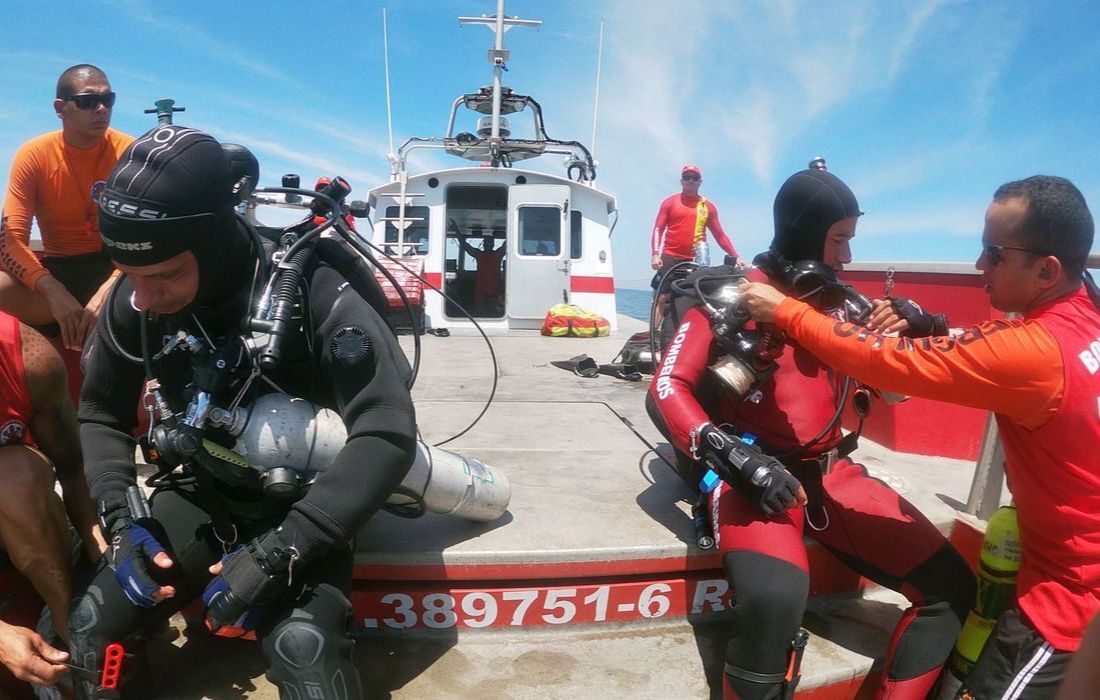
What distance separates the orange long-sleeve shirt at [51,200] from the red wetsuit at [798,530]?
2.48 meters

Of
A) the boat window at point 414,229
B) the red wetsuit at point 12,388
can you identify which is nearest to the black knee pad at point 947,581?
the red wetsuit at point 12,388

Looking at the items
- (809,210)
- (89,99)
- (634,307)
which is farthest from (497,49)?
(634,307)

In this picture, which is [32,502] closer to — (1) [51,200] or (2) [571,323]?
(1) [51,200]

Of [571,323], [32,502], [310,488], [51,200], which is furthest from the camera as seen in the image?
[571,323]

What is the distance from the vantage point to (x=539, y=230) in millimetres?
8664

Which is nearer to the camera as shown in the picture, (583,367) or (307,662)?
(307,662)

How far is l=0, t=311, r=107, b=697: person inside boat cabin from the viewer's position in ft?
5.12

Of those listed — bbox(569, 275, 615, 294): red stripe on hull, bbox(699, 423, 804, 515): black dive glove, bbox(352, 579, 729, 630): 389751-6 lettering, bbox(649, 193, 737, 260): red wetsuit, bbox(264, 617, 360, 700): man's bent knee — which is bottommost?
bbox(352, 579, 729, 630): 389751-6 lettering

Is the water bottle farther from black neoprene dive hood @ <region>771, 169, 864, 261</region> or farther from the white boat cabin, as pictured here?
black neoprene dive hood @ <region>771, 169, 864, 261</region>

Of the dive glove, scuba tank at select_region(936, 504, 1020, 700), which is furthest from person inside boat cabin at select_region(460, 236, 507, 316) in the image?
scuba tank at select_region(936, 504, 1020, 700)

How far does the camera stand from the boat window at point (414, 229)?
882cm

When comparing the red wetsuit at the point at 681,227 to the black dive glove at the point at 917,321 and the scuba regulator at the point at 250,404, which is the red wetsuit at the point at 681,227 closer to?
the black dive glove at the point at 917,321

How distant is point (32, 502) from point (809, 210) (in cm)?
242

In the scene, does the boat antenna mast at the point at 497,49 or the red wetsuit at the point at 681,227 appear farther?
the boat antenna mast at the point at 497,49
